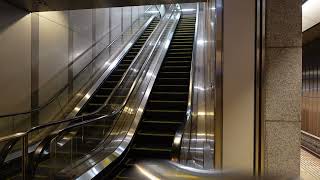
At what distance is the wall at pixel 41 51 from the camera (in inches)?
191

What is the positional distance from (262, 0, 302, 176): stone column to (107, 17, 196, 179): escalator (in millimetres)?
2576

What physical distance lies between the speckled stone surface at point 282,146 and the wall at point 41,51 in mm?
4386

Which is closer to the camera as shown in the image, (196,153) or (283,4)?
(283,4)

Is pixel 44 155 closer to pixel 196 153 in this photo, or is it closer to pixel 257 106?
pixel 196 153

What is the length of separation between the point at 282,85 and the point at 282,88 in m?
0.02

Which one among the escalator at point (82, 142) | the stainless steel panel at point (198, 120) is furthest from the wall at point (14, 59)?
the stainless steel panel at point (198, 120)

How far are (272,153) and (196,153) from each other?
2464mm

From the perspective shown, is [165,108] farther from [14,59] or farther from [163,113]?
A: [14,59]

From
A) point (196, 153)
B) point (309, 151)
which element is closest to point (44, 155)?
point (196, 153)

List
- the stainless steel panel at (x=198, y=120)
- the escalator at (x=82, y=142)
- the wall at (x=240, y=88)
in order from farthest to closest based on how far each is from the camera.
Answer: the stainless steel panel at (x=198, y=120)
the escalator at (x=82, y=142)
the wall at (x=240, y=88)

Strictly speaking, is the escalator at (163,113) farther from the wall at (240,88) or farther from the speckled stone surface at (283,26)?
the speckled stone surface at (283,26)

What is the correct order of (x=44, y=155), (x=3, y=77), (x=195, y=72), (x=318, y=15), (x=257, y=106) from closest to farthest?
(x=257, y=106)
(x=44, y=155)
(x=3, y=77)
(x=318, y=15)
(x=195, y=72)

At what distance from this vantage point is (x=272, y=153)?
1.80 meters

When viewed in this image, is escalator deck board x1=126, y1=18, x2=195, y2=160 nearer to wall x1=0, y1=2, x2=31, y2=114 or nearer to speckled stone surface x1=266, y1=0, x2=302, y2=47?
wall x1=0, y1=2, x2=31, y2=114
